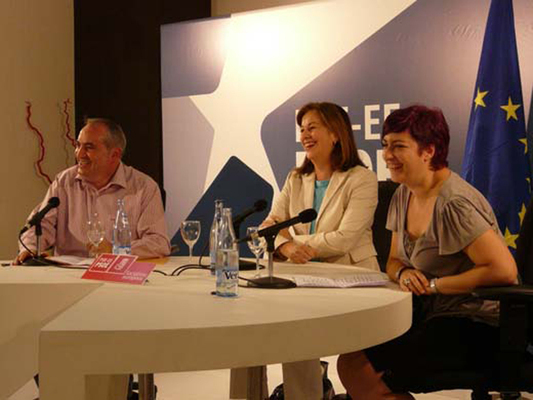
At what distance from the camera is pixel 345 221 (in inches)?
107

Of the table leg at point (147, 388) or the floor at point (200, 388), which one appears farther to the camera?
the floor at point (200, 388)

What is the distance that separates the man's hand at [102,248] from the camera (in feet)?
8.06

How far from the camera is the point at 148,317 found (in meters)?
1.35

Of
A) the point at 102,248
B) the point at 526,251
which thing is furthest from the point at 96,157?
the point at 526,251

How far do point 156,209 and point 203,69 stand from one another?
2087mm

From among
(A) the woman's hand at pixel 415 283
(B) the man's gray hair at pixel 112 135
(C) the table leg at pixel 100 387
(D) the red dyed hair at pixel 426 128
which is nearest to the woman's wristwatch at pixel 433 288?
(A) the woman's hand at pixel 415 283

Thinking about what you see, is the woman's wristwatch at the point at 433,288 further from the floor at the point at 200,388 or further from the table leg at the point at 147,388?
the floor at the point at 200,388

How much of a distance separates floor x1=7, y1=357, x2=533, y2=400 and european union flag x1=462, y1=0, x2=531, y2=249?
3.15 feet

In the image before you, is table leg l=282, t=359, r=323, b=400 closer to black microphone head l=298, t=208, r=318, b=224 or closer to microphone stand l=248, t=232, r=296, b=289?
microphone stand l=248, t=232, r=296, b=289

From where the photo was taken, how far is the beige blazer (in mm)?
2682

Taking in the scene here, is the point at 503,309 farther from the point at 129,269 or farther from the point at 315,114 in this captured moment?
the point at 315,114

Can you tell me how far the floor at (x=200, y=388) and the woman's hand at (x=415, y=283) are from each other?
1.44 meters

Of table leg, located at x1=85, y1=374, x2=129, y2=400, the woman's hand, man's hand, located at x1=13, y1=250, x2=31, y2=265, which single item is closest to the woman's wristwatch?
the woman's hand

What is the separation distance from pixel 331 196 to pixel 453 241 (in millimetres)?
1021
